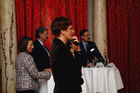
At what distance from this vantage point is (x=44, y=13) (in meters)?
5.89

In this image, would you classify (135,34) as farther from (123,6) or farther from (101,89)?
(101,89)

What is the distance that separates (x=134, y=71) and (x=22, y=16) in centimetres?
392

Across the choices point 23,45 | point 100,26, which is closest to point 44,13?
point 100,26

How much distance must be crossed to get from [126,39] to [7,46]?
390 cm

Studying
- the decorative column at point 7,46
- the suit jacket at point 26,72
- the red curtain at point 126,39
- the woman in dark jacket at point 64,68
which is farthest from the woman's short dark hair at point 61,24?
the red curtain at point 126,39

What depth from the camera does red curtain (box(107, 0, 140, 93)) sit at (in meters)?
6.86

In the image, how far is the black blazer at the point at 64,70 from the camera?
2035 millimetres

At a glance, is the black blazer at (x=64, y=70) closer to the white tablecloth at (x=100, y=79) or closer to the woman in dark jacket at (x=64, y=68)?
the woman in dark jacket at (x=64, y=68)

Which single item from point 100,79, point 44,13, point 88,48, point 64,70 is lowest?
point 100,79

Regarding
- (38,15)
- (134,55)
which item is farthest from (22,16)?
(134,55)

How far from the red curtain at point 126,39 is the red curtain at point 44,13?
98 cm

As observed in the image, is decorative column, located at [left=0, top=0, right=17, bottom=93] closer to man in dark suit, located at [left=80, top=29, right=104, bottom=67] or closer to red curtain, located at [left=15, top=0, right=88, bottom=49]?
red curtain, located at [left=15, top=0, right=88, bottom=49]

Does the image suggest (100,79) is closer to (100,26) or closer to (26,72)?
(26,72)

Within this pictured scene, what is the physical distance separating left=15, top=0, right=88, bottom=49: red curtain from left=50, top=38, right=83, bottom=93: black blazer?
3.57 m
